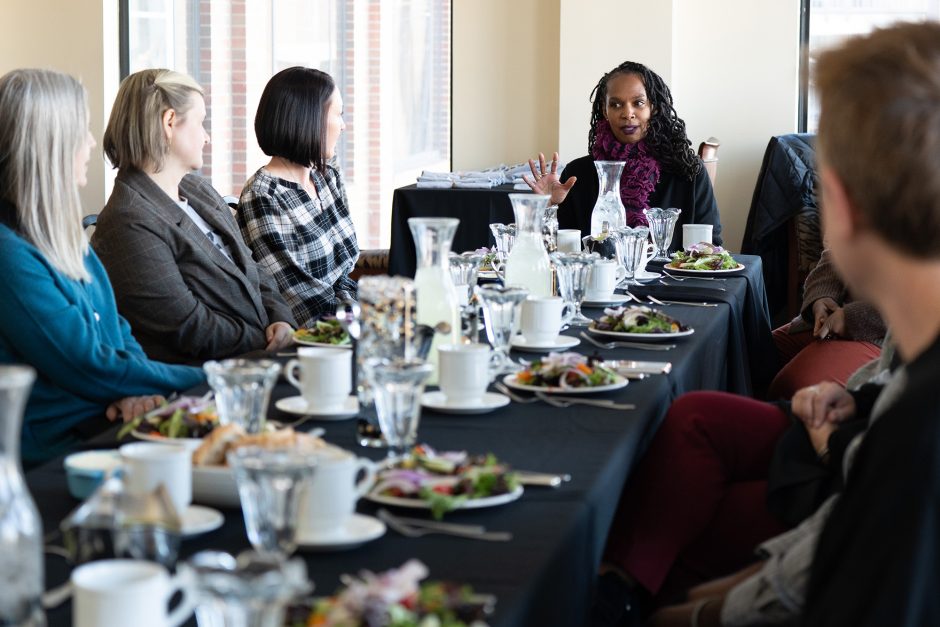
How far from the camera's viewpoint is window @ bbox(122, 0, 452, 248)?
6926mm

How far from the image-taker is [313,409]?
1.84m

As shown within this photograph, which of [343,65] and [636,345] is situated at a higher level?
[343,65]

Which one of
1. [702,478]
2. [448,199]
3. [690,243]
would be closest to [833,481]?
[702,478]

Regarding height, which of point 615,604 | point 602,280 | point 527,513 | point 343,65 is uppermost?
point 343,65

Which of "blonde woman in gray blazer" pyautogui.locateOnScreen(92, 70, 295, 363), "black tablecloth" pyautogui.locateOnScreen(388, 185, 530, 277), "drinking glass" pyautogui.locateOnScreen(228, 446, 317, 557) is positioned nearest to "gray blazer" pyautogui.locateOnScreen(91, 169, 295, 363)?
"blonde woman in gray blazer" pyautogui.locateOnScreen(92, 70, 295, 363)

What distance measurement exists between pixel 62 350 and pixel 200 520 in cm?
115

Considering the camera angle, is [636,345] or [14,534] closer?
[14,534]

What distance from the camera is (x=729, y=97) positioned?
20.6 feet

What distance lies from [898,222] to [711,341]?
5.43 feet

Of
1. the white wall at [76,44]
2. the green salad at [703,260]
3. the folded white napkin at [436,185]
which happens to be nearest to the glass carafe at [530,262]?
the green salad at [703,260]

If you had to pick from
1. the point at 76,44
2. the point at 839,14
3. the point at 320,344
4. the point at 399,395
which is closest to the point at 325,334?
the point at 320,344

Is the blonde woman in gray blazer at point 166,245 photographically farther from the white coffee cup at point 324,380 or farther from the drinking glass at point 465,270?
the white coffee cup at point 324,380

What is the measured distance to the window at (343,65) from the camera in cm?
693

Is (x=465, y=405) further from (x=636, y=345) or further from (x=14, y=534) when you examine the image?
(x=14, y=534)
